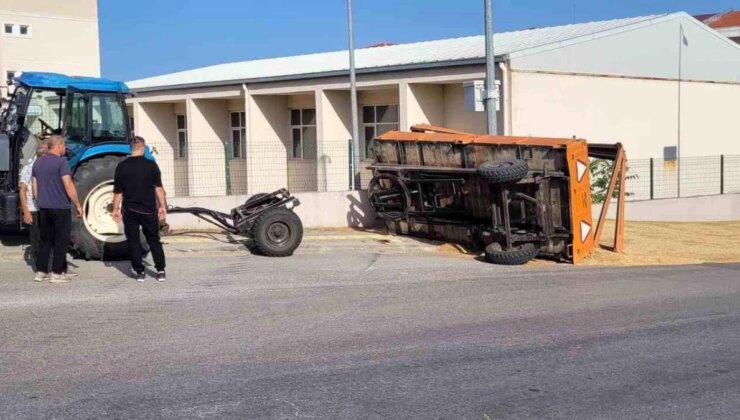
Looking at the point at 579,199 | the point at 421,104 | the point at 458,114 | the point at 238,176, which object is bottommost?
the point at 579,199

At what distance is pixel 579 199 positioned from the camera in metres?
12.3

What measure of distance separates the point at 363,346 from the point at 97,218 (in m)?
5.58

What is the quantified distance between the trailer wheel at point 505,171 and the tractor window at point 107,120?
17.6ft

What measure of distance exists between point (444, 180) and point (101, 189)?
5761 mm

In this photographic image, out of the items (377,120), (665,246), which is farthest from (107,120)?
(377,120)

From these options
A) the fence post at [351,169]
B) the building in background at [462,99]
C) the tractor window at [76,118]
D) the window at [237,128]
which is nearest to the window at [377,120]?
the building in background at [462,99]

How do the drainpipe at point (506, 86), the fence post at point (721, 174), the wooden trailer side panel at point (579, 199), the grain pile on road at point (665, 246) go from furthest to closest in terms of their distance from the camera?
1. the fence post at point (721, 174)
2. the drainpipe at point (506, 86)
3. the grain pile on road at point (665, 246)
4. the wooden trailer side panel at point (579, 199)

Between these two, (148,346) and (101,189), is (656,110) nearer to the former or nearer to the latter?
(101,189)

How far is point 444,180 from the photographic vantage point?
13.9 metres

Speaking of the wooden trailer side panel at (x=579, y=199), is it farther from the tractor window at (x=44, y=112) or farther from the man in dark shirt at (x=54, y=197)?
the tractor window at (x=44, y=112)

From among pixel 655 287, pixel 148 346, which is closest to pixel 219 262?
pixel 148 346

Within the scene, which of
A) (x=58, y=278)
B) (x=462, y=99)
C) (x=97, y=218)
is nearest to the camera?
(x=58, y=278)

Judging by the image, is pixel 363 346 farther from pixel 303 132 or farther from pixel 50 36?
pixel 50 36

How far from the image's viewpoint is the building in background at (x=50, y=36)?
1790 inches
